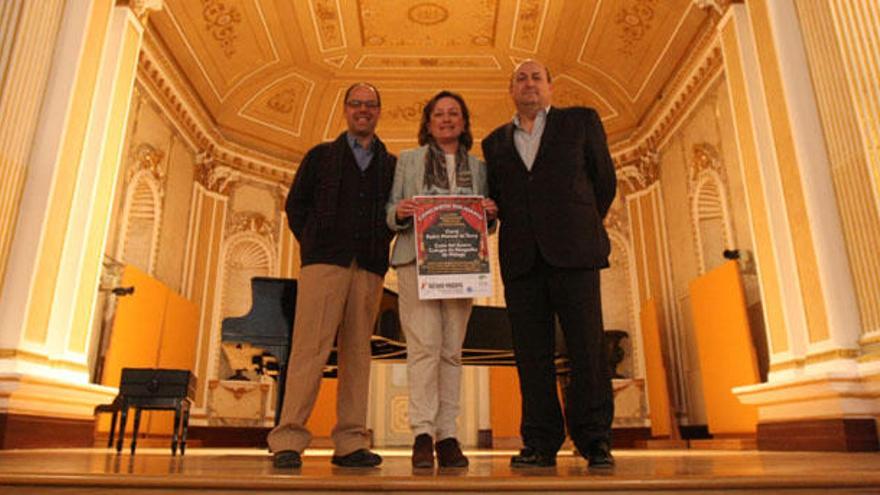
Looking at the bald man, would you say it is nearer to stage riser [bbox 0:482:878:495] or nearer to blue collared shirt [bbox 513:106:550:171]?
blue collared shirt [bbox 513:106:550:171]

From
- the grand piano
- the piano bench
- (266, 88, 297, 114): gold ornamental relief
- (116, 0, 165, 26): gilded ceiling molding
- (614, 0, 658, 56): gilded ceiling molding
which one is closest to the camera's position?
the grand piano

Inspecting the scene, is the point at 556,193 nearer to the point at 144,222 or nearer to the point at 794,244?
the point at 794,244

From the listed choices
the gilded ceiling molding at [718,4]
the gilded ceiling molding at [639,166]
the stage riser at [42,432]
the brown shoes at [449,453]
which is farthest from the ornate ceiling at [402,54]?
the brown shoes at [449,453]

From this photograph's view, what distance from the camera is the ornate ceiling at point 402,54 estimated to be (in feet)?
27.9

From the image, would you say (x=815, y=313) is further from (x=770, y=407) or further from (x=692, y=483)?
(x=692, y=483)

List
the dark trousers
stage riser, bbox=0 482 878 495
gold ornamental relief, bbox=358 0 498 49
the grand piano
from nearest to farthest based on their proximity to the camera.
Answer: stage riser, bbox=0 482 878 495 < the dark trousers < the grand piano < gold ornamental relief, bbox=358 0 498 49

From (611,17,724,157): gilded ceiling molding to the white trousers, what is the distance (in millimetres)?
6461

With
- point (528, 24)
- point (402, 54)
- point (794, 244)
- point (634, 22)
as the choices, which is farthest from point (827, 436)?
point (402, 54)

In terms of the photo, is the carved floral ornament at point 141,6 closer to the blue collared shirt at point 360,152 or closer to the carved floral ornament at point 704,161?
the blue collared shirt at point 360,152

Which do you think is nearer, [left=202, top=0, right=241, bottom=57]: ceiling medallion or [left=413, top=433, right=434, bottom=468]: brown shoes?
[left=413, top=433, right=434, bottom=468]: brown shoes

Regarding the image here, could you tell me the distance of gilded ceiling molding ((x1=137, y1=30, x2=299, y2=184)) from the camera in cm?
817

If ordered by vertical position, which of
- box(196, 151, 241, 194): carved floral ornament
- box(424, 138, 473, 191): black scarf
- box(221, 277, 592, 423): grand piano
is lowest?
box(221, 277, 592, 423): grand piano

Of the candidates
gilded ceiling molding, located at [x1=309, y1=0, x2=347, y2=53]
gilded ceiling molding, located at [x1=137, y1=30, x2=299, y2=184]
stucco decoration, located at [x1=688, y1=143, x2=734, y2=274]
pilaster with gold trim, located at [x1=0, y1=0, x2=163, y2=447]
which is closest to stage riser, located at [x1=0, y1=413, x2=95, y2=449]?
pilaster with gold trim, located at [x1=0, y1=0, x2=163, y2=447]

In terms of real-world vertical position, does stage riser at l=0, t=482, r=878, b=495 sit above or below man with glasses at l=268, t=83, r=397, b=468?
below
